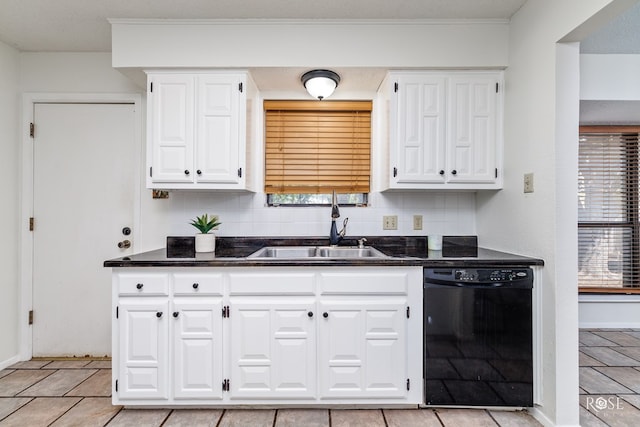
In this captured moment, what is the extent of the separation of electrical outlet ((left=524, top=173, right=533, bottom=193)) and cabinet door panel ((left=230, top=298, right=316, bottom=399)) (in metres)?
1.44

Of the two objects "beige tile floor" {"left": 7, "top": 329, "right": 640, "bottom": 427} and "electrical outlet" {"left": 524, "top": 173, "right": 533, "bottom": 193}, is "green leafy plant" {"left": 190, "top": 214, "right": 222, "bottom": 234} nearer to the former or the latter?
"beige tile floor" {"left": 7, "top": 329, "right": 640, "bottom": 427}

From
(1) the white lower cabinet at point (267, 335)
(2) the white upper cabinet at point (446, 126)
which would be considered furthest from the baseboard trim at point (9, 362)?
(2) the white upper cabinet at point (446, 126)

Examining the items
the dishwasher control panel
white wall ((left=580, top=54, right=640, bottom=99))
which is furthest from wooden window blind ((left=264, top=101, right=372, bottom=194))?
white wall ((left=580, top=54, right=640, bottom=99))

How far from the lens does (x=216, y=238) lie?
104 inches

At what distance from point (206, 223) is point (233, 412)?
4.01 ft

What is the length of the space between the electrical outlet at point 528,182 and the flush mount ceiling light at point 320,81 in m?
1.37

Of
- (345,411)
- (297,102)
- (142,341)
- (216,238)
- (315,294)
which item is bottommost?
(345,411)

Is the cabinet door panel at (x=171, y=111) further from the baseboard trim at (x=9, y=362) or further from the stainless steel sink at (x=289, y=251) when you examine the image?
the baseboard trim at (x=9, y=362)

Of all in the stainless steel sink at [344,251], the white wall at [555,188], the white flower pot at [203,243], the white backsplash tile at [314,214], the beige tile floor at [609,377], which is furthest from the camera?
the white backsplash tile at [314,214]

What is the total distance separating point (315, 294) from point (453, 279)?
2.57ft

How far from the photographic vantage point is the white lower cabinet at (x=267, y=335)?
1.92m

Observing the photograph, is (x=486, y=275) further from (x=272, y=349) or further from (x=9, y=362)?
(x=9, y=362)

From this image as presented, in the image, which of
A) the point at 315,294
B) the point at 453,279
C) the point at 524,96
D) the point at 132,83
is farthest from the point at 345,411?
the point at 132,83

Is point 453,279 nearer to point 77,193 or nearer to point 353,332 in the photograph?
point 353,332
